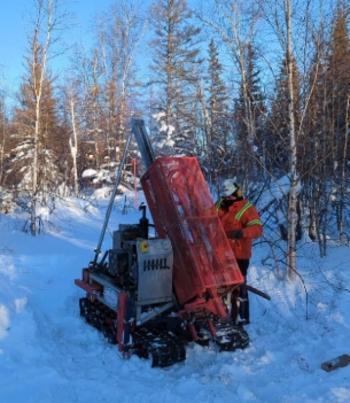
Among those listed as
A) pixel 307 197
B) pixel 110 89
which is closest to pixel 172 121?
pixel 110 89

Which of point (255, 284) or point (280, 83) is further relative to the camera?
point (280, 83)

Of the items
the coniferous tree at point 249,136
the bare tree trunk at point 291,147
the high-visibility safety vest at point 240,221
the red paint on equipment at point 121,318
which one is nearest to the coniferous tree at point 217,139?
the coniferous tree at point 249,136

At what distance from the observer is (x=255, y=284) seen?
25.4 feet

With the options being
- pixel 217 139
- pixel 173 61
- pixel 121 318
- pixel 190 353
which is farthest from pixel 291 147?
pixel 173 61

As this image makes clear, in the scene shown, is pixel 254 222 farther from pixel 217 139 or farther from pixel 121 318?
pixel 217 139

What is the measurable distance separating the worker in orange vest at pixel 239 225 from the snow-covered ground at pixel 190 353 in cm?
29

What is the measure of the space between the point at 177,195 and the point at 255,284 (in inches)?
103

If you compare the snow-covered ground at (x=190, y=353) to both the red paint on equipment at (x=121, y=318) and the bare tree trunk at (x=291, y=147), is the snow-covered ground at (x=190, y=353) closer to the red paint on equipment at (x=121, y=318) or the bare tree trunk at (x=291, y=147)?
the red paint on equipment at (x=121, y=318)

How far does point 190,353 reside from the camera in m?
5.57

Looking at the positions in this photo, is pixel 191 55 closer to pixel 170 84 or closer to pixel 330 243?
pixel 170 84

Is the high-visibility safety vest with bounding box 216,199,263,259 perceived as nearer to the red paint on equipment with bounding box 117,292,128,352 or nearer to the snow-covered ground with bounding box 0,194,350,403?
the snow-covered ground with bounding box 0,194,350,403

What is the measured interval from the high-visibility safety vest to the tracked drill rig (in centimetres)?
48

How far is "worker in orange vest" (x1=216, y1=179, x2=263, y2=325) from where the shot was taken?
20.6 feet

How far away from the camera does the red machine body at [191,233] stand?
556 centimetres
